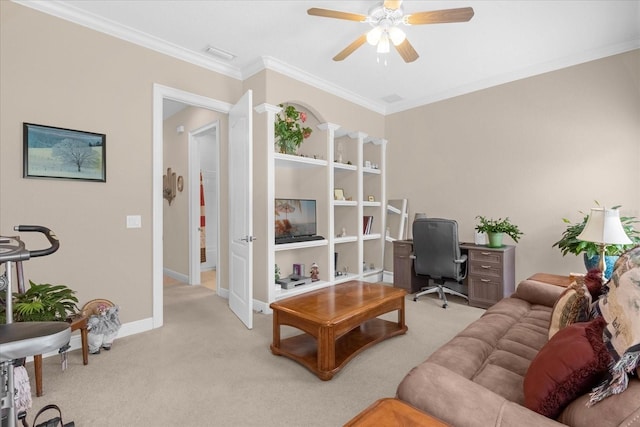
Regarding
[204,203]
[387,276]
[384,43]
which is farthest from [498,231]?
[204,203]

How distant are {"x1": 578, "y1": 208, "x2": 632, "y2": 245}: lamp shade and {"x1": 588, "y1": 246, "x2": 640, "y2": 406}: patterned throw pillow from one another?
1417 mm

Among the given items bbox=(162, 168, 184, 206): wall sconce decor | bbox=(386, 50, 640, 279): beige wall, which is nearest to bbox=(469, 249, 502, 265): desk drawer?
bbox=(386, 50, 640, 279): beige wall

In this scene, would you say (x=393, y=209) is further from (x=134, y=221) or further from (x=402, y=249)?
(x=134, y=221)

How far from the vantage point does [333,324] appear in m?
2.15

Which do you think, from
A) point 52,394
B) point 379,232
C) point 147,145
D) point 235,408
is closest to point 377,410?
point 235,408

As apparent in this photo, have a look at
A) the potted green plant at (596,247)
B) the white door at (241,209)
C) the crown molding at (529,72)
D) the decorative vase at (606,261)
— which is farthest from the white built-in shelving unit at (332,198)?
the decorative vase at (606,261)

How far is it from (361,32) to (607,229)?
252 centimetres

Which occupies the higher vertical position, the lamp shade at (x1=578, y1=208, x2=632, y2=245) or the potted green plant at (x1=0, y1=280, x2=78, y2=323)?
the lamp shade at (x1=578, y1=208, x2=632, y2=245)

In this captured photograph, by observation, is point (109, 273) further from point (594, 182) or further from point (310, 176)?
point (594, 182)

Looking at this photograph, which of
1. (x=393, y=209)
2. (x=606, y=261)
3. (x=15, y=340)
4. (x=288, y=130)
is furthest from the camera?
(x=393, y=209)

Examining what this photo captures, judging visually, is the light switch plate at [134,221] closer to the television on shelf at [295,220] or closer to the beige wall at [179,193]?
the television on shelf at [295,220]

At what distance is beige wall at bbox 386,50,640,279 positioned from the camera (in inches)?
128

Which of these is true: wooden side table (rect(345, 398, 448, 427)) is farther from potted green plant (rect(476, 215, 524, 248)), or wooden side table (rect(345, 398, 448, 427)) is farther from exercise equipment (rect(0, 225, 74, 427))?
potted green plant (rect(476, 215, 524, 248))

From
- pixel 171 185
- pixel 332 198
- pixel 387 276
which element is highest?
pixel 171 185
